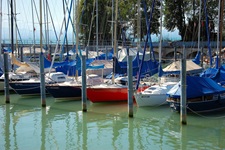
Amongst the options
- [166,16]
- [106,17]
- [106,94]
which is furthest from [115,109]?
[166,16]

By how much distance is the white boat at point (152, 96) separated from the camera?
26009 millimetres

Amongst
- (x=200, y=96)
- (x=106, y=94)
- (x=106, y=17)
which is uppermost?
(x=106, y=17)

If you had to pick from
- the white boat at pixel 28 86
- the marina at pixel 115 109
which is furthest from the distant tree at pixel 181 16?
the white boat at pixel 28 86

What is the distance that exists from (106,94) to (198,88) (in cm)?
779

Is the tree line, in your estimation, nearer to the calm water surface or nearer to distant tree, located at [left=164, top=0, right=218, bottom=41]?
distant tree, located at [left=164, top=0, right=218, bottom=41]

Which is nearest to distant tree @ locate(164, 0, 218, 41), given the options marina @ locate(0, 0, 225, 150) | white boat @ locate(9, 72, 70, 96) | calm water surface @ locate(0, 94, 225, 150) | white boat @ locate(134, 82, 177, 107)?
marina @ locate(0, 0, 225, 150)

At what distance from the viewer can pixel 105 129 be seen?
71.0 feet

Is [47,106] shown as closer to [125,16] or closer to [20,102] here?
[20,102]

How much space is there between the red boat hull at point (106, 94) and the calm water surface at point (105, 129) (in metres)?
0.48

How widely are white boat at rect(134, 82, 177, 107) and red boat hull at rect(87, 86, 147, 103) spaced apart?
8.22ft

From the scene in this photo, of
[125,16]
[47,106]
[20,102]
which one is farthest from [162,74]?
[125,16]

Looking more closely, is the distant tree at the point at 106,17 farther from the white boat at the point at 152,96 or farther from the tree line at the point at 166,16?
the white boat at the point at 152,96

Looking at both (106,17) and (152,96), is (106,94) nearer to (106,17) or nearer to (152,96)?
(152,96)

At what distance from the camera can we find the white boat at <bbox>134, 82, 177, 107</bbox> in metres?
26.0
